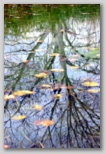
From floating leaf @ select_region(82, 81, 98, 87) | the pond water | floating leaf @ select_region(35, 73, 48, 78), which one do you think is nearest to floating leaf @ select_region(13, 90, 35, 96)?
the pond water

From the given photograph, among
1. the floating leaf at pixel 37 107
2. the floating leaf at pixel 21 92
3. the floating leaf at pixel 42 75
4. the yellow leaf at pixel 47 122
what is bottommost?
the yellow leaf at pixel 47 122

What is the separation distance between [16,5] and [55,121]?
33.0 inches

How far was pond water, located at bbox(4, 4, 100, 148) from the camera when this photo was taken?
176cm

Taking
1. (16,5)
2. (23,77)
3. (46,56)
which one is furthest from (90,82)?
(16,5)

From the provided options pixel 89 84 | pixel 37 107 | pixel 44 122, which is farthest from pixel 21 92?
pixel 89 84

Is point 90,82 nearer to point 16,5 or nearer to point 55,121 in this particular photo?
point 55,121

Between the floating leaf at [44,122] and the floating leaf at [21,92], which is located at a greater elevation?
the floating leaf at [21,92]

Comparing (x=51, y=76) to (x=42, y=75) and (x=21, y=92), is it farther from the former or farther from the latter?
(x=21, y=92)

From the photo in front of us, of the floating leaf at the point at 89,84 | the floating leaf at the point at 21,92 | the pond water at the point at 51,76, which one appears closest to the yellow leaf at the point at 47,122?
the pond water at the point at 51,76

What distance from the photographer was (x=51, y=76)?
1.77 m

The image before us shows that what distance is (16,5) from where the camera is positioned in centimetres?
179

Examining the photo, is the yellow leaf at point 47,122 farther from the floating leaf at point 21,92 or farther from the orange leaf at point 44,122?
the floating leaf at point 21,92

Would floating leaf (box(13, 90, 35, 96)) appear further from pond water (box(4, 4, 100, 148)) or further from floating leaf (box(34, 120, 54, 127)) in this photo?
floating leaf (box(34, 120, 54, 127))

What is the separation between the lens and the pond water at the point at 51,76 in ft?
5.76
